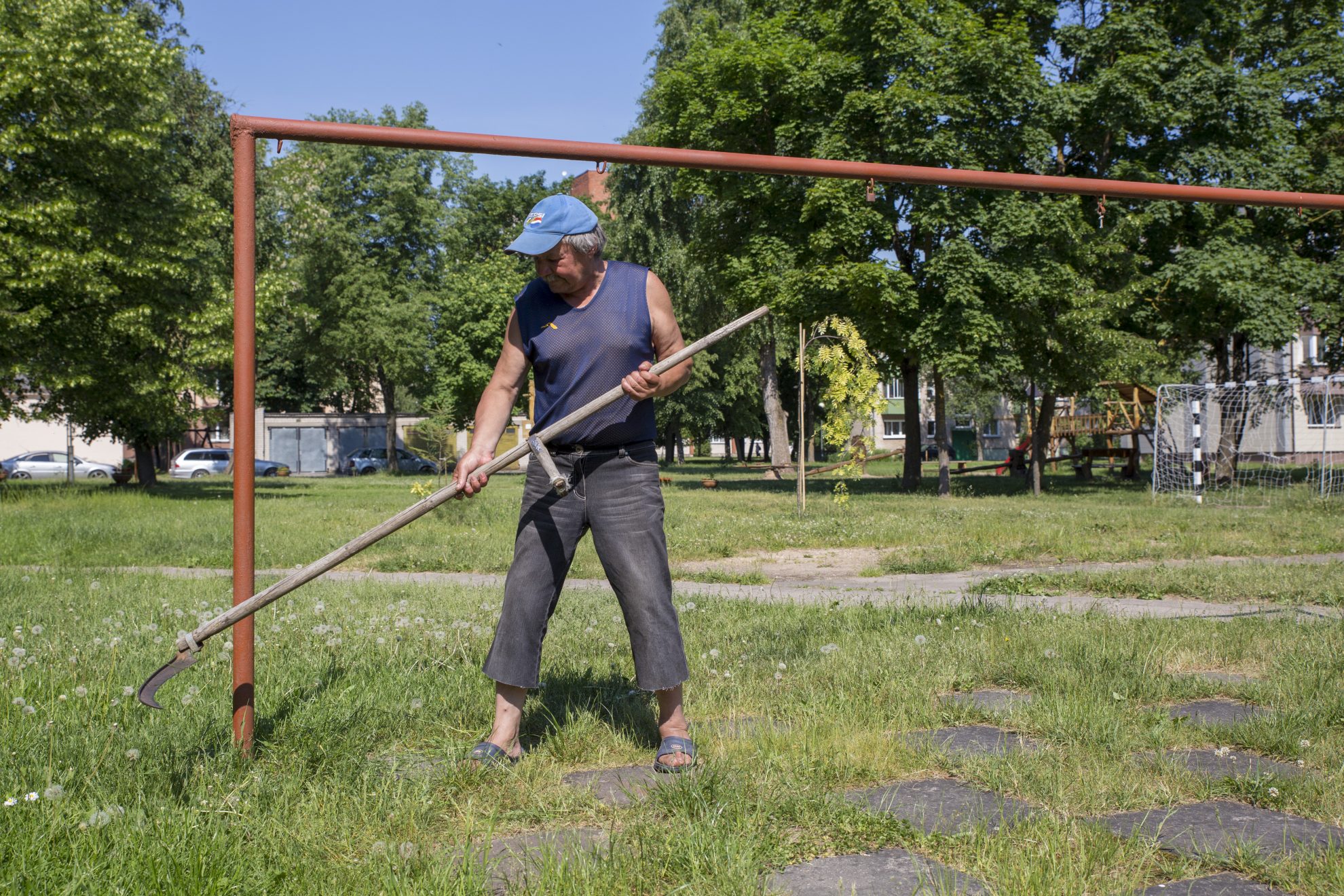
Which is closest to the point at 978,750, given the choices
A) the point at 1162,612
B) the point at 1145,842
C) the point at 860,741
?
the point at 860,741

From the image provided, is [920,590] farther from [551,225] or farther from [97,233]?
[97,233]

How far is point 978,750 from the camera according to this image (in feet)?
12.4

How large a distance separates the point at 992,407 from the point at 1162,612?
7021 centimetres

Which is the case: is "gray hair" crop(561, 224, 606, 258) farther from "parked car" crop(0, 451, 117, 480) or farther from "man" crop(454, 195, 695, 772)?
"parked car" crop(0, 451, 117, 480)

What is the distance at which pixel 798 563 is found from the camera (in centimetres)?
1141

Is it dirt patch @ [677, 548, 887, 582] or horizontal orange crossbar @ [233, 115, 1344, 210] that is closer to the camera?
horizontal orange crossbar @ [233, 115, 1344, 210]

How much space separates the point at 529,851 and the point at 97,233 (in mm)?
22796

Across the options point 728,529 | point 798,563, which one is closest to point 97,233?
point 728,529

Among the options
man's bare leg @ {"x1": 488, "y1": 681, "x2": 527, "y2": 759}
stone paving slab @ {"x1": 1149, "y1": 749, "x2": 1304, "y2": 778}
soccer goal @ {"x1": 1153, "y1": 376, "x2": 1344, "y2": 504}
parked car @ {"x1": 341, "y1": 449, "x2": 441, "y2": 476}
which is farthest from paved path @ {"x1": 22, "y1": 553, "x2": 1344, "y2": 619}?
parked car @ {"x1": 341, "y1": 449, "x2": 441, "y2": 476}

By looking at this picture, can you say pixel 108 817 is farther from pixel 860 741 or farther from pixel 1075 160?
pixel 1075 160

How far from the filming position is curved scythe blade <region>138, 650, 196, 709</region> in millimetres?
3422

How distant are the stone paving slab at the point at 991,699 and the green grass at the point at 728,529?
19.0ft

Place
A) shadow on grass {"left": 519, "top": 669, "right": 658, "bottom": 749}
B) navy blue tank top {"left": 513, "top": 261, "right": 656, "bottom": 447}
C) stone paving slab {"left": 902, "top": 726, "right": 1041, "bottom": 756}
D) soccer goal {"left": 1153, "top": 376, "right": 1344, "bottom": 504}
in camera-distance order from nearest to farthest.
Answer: stone paving slab {"left": 902, "top": 726, "right": 1041, "bottom": 756}, navy blue tank top {"left": 513, "top": 261, "right": 656, "bottom": 447}, shadow on grass {"left": 519, "top": 669, "right": 658, "bottom": 749}, soccer goal {"left": 1153, "top": 376, "right": 1344, "bottom": 504}

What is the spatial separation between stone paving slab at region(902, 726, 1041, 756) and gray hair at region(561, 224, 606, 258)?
2093mm
